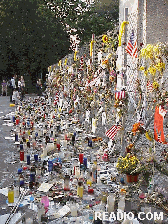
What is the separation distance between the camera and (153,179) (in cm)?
669

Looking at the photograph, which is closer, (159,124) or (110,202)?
(110,202)

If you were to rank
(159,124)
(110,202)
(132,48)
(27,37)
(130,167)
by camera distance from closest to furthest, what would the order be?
(110,202)
(159,124)
(130,167)
(132,48)
(27,37)

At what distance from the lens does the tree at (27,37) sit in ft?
92.3

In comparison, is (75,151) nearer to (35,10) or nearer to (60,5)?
(35,10)

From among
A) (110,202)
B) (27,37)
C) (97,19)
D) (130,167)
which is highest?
(97,19)

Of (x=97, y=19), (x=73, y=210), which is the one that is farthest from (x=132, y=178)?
(x=97, y=19)

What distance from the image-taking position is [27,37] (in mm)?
28188

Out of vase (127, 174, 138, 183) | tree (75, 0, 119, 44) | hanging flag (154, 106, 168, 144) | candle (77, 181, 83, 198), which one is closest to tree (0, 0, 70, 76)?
tree (75, 0, 119, 44)

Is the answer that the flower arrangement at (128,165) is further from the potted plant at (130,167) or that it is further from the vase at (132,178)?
the vase at (132,178)

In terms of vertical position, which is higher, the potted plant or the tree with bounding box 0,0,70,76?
the tree with bounding box 0,0,70,76

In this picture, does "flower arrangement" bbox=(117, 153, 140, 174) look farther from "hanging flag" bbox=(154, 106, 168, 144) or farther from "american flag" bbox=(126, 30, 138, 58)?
"american flag" bbox=(126, 30, 138, 58)

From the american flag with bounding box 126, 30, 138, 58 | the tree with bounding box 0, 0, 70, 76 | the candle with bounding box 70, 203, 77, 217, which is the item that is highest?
the tree with bounding box 0, 0, 70, 76

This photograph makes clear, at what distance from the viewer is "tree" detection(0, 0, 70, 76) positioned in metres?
28.1

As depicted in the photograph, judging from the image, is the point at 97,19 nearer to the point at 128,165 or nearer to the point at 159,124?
the point at 128,165
